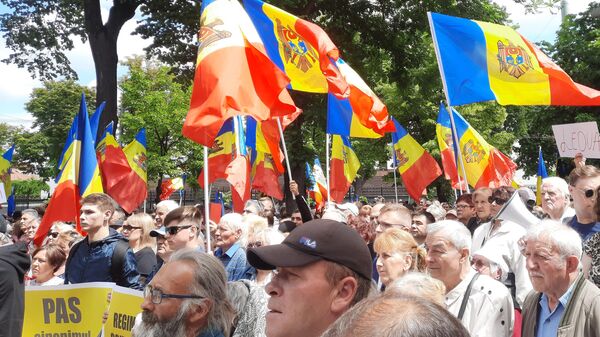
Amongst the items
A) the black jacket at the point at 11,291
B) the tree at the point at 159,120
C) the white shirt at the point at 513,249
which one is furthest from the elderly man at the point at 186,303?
the tree at the point at 159,120

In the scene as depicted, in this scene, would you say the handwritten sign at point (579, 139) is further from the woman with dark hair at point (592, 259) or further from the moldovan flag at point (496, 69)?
the woman with dark hair at point (592, 259)

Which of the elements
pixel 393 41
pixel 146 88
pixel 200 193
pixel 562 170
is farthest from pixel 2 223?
pixel 200 193

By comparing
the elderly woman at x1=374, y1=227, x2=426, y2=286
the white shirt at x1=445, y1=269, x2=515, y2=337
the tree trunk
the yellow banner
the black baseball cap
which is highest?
the tree trunk

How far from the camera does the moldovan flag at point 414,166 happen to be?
13203 mm

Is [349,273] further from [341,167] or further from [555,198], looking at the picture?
[341,167]

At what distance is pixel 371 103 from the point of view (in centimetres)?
849

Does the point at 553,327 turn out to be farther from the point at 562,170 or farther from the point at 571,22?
the point at 571,22

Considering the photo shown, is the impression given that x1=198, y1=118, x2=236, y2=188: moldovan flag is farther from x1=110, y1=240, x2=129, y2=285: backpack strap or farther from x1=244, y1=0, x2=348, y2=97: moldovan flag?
x1=110, y1=240, x2=129, y2=285: backpack strap

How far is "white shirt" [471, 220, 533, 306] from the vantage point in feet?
16.6

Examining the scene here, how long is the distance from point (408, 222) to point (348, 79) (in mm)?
2868

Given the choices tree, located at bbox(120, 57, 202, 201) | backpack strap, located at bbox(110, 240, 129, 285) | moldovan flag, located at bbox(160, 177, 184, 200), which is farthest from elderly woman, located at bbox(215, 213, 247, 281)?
tree, located at bbox(120, 57, 202, 201)

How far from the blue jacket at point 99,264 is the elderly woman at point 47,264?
587mm

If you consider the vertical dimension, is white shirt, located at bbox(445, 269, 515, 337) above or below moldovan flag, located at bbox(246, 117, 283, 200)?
below

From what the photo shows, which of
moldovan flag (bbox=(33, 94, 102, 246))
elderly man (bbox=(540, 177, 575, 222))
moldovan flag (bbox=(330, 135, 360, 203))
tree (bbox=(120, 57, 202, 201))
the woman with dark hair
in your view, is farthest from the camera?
tree (bbox=(120, 57, 202, 201))
